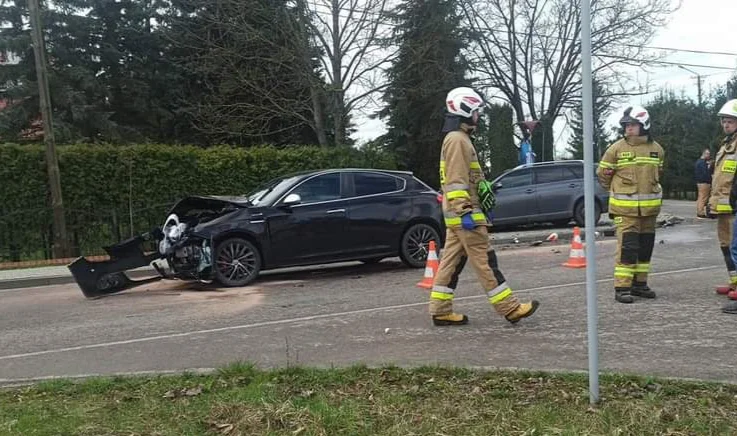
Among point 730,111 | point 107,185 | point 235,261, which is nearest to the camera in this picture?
point 730,111

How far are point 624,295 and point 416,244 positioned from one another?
13.5ft

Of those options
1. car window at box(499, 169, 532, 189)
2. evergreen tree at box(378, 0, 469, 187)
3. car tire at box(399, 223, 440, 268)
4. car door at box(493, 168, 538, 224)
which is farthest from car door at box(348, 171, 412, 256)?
evergreen tree at box(378, 0, 469, 187)

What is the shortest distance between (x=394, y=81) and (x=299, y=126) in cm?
497

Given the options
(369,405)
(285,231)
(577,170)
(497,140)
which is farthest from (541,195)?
(497,140)

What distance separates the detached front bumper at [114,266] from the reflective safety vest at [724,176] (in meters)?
6.93

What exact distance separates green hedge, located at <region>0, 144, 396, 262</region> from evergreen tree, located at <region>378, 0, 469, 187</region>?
27.8 feet

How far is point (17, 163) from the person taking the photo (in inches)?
552

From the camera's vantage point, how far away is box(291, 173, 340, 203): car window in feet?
31.8

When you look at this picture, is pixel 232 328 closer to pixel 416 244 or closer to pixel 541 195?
pixel 416 244

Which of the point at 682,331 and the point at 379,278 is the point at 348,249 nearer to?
the point at 379,278

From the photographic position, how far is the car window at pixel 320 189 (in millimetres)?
9695

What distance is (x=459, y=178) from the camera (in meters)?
5.71

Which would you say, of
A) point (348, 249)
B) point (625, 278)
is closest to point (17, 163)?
point (348, 249)

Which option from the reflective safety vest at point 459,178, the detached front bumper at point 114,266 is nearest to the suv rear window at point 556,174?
the detached front bumper at point 114,266
